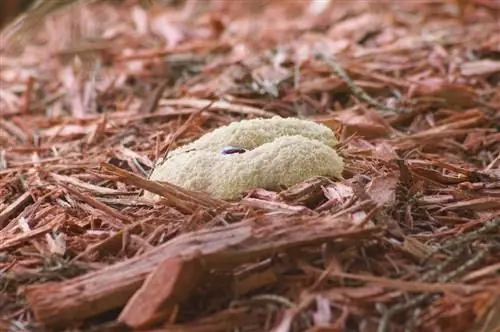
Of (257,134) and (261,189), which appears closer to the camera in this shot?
(261,189)

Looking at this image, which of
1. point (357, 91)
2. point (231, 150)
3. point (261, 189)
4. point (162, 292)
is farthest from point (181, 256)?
point (357, 91)

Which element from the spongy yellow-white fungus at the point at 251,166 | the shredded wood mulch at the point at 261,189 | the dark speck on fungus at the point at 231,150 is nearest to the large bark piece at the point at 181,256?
the shredded wood mulch at the point at 261,189

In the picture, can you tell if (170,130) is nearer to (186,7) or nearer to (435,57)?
(435,57)

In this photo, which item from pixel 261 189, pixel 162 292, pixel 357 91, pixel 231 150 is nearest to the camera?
pixel 162 292

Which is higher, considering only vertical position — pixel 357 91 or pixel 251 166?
pixel 251 166

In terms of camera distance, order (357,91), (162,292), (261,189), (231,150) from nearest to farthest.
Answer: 1. (162,292)
2. (261,189)
3. (231,150)
4. (357,91)

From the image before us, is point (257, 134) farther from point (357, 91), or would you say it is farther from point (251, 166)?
point (357, 91)

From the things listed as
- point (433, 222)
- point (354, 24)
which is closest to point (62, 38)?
point (354, 24)
